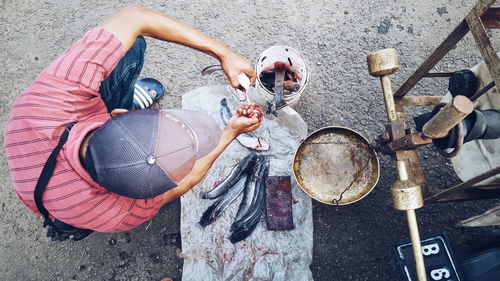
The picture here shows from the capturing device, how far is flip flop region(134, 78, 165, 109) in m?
3.27

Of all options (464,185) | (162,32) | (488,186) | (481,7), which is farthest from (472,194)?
(162,32)

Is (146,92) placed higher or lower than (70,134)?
lower

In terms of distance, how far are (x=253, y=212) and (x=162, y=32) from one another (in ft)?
5.49

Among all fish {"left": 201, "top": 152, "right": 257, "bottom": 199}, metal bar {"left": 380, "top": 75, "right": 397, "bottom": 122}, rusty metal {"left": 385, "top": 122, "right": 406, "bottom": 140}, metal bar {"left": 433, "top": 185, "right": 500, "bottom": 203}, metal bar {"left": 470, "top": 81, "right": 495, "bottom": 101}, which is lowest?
metal bar {"left": 433, "top": 185, "right": 500, "bottom": 203}

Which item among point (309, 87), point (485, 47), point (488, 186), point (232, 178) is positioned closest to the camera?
point (485, 47)

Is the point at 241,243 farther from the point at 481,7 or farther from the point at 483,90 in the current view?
the point at 481,7

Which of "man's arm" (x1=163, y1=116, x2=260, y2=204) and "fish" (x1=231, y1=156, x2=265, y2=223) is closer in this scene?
"man's arm" (x1=163, y1=116, x2=260, y2=204)

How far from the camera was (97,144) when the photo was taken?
1.75 metres

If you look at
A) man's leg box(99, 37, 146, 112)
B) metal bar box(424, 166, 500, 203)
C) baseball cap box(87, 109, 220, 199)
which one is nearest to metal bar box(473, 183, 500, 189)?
metal bar box(424, 166, 500, 203)

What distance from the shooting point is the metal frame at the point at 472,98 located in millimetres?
1858

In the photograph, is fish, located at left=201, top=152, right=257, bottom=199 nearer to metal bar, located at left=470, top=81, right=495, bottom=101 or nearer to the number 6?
the number 6

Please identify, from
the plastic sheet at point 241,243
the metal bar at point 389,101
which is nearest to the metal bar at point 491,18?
the metal bar at point 389,101

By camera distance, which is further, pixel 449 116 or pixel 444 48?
pixel 444 48

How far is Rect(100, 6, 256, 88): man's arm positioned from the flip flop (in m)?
0.90
